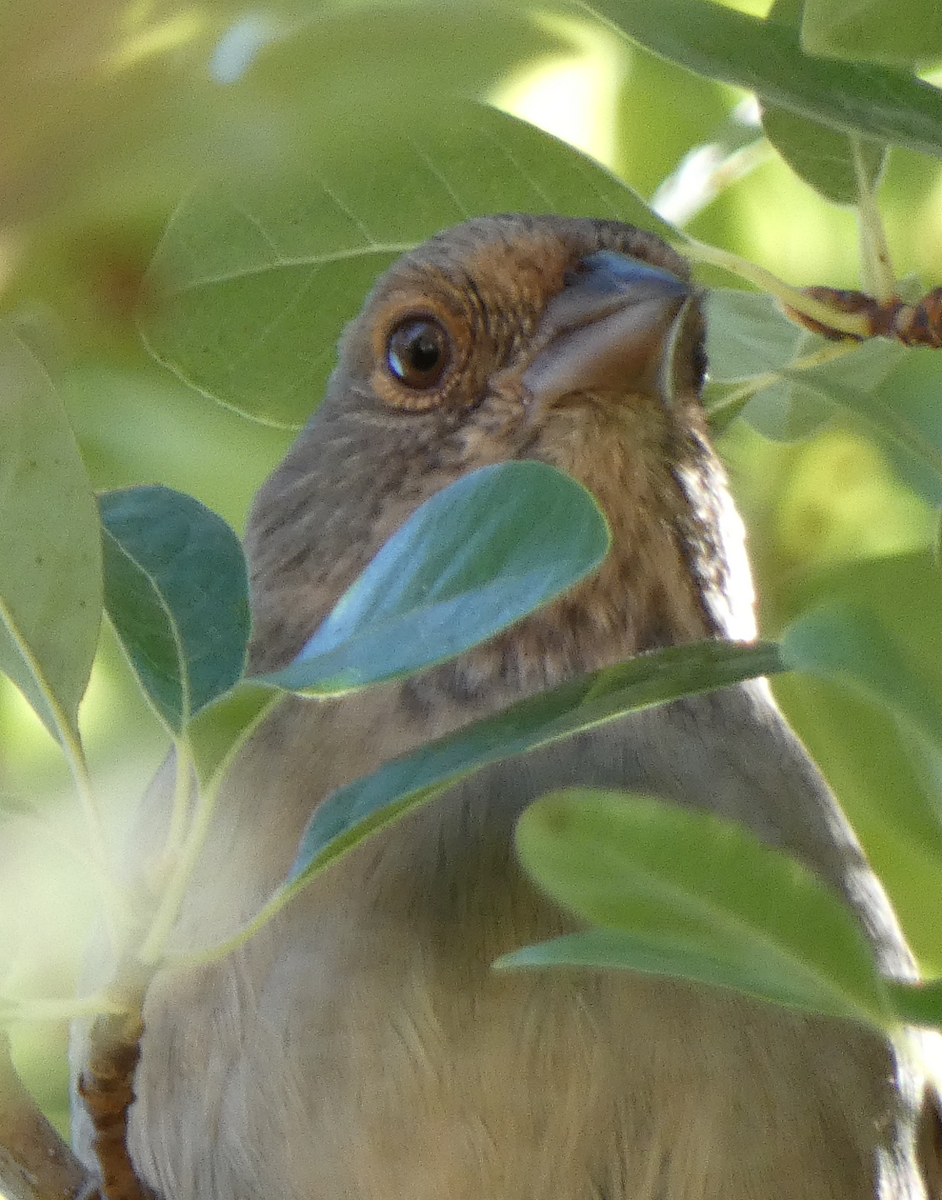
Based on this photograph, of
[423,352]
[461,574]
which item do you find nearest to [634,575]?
[423,352]

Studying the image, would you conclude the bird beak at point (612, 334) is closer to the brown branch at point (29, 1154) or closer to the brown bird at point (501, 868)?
the brown bird at point (501, 868)

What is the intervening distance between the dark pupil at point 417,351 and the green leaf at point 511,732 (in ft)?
4.75

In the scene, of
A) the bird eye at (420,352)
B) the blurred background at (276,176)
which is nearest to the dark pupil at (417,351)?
the bird eye at (420,352)

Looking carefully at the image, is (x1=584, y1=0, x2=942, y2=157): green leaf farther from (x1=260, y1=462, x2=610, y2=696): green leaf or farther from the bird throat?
the bird throat

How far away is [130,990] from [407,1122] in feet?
2.31

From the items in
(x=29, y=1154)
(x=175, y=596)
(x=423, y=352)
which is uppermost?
(x=175, y=596)

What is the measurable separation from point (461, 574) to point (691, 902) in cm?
33

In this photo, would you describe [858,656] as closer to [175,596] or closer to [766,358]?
[175,596]

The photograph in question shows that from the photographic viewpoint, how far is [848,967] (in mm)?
1471

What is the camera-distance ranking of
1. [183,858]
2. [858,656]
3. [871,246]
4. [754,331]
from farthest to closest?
[754,331], [871,246], [183,858], [858,656]

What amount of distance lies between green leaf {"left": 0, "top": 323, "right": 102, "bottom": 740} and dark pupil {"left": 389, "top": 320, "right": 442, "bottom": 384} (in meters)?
1.34

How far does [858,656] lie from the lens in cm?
142

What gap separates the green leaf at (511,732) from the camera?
151cm

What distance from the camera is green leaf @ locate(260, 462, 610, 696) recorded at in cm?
143
